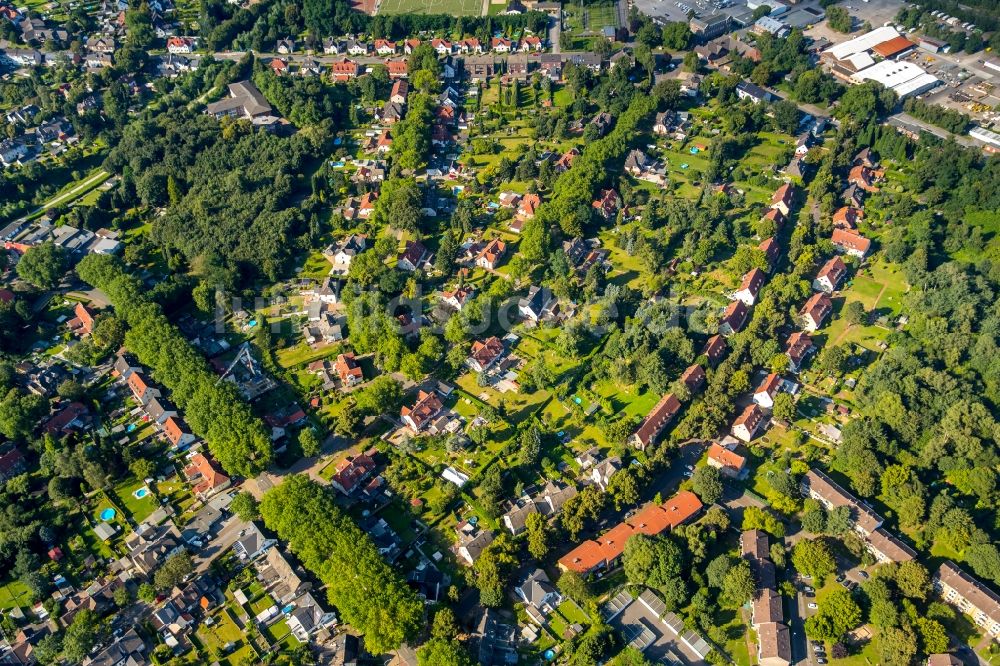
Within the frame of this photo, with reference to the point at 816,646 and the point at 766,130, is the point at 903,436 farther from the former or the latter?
the point at 766,130

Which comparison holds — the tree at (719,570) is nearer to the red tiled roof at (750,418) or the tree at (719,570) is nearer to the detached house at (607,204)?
the red tiled roof at (750,418)

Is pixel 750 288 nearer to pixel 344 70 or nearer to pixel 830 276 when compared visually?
A: pixel 830 276

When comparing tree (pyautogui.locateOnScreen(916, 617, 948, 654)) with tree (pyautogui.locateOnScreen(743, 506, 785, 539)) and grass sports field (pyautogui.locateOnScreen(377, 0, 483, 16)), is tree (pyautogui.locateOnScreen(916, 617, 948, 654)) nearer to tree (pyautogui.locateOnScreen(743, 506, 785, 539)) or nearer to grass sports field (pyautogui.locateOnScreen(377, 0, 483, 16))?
tree (pyautogui.locateOnScreen(743, 506, 785, 539))

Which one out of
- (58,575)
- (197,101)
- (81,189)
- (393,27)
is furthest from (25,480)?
(393,27)

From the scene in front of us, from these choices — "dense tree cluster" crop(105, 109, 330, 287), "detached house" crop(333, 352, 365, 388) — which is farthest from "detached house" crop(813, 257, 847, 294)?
"dense tree cluster" crop(105, 109, 330, 287)

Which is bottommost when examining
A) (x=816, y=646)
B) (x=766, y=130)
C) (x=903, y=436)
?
(x=816, y=646)

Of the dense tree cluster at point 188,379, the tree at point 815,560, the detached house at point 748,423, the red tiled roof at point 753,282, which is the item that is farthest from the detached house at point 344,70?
the tree at point 815,560
